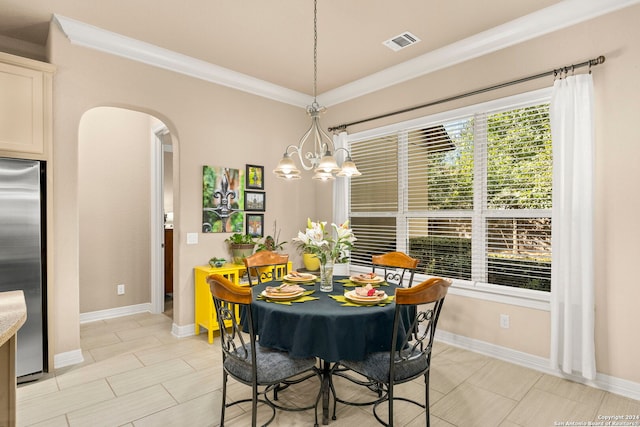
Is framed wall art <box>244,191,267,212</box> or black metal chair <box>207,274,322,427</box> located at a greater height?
framed wall art <box>244,191,267,212</box>

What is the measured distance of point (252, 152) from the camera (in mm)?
4527

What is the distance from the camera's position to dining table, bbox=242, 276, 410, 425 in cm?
203

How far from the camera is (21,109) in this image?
287 centimetres

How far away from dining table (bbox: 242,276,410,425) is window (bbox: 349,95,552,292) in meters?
1.64

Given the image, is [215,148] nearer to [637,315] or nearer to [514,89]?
[514,89]

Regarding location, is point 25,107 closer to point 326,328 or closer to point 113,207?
point 113,207

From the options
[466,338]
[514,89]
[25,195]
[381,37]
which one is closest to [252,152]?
[381,37]

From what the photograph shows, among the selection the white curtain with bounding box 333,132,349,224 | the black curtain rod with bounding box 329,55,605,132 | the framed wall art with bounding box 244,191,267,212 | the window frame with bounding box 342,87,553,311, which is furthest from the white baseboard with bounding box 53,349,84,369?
the black curtain rod with bounding box 329,55,605,132

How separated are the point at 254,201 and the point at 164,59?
1867mm

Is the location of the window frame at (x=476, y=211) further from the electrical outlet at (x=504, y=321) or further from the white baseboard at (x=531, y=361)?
the white baseboard at (x=531, y=361)

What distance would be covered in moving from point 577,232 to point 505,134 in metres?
1.10

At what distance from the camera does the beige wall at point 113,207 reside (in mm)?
4422

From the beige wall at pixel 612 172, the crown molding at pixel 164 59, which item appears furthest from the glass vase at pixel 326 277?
the crown molding at pixel 164 59

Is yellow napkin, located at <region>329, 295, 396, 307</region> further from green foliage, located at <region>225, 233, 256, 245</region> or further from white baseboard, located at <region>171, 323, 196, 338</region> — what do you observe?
white baseboard, located at <region>171, 323, 196, 338</region>
